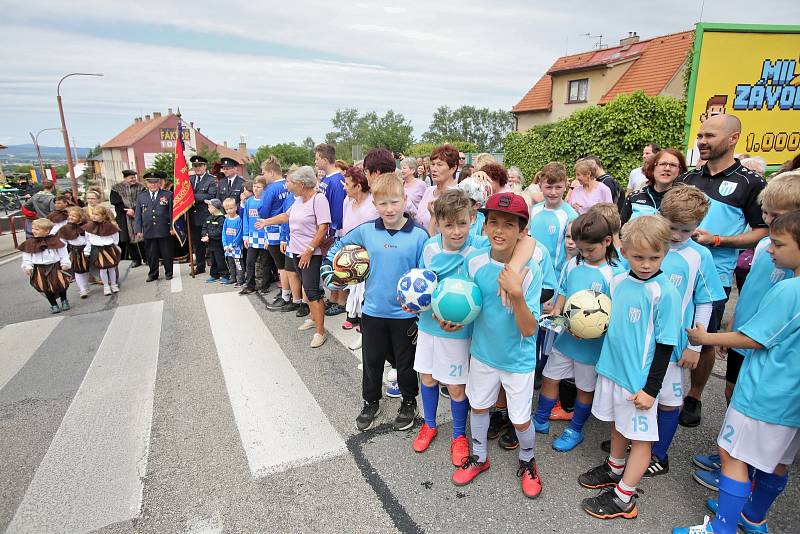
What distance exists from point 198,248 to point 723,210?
937 centimetres

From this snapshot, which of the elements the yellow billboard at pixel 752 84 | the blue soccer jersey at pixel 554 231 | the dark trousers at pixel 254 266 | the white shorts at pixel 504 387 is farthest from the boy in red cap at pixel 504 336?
the yellow billboard at pixel 752 84

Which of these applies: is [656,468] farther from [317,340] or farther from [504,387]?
[317,340]

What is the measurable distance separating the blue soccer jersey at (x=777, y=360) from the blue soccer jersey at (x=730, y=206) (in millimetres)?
1457

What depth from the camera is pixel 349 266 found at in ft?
10.6

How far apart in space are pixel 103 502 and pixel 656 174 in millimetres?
5239

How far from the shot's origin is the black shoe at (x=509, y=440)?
3.31m

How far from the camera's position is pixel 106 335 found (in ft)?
19.8

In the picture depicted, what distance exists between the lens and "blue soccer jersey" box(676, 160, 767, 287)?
11.2 feet

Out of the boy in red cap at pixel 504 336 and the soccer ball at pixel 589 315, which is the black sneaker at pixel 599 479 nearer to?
the boy in red cap at pixel 504 336

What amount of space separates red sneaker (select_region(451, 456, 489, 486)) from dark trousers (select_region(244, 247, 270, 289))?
18.4 ft

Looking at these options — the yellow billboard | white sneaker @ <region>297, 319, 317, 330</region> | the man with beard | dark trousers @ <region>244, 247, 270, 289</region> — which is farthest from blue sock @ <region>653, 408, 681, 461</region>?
the man with beard

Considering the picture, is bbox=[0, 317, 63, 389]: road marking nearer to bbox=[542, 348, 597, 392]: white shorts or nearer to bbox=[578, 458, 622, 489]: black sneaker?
bbox=[542, 348, 597, 392]: white shorts

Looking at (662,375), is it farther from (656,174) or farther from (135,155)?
(135,155)

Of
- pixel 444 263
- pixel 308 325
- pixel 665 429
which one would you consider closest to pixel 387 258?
pixel 444 263
